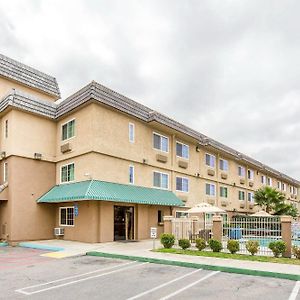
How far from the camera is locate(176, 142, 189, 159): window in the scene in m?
29.4

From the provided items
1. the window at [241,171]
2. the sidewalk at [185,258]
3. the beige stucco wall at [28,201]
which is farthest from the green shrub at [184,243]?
the window at [241,171]

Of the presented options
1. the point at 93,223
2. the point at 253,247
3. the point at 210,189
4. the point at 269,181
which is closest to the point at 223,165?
the point at 210,189

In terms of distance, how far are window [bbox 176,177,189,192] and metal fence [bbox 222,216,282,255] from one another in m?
8.93

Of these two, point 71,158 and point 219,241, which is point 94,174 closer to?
point 71,158

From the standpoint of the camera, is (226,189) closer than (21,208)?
No

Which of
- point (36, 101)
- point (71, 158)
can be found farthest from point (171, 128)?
point (36, 101)

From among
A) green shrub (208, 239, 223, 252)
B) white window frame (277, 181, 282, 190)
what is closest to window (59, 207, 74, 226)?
green shrub (208, 239, 223, 252)

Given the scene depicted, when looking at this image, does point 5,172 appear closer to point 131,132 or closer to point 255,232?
point 131,132

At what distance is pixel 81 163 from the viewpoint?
22.0 meters

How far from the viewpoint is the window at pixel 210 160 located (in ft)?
→ 112

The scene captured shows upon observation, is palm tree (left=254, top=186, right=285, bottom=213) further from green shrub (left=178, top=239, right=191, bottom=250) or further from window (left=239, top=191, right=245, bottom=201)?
green shrub (left=178, top=239, right=191, bottom=250)

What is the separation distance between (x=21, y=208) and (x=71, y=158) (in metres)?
4.46

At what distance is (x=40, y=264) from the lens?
13.9 metres

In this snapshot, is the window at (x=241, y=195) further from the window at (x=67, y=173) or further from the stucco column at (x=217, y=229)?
the stucco column at (x=217, y=229)
